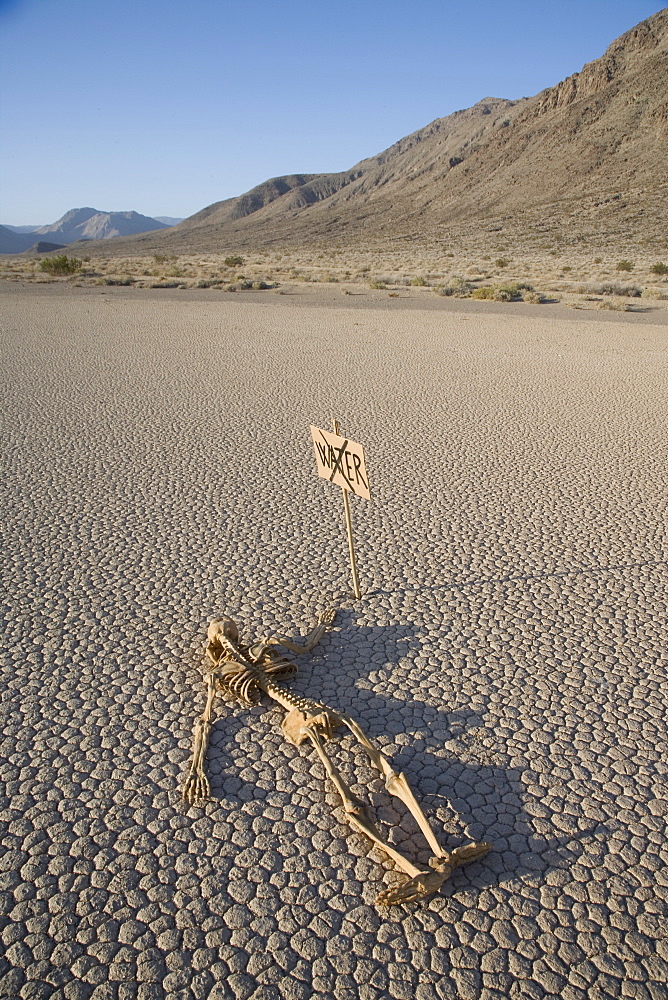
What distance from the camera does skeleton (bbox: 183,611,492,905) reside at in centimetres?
272

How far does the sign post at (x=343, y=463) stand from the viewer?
4613mm

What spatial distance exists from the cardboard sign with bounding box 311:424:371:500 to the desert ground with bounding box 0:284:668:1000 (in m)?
0.84

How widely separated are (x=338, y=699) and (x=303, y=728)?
55 centimetres

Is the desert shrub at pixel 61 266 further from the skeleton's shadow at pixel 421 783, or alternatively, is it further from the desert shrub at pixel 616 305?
the skeleton's shadow at pixel 421 783

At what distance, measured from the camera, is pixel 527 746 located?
142 inches

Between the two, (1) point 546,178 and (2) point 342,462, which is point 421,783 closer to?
(2) point 342,462

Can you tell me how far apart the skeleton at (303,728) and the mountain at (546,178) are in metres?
45.8

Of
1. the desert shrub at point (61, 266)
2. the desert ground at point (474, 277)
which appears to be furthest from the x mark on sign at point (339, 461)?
the desert shrub at point (61, 266)

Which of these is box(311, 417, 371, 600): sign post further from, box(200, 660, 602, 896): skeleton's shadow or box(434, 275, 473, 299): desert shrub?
box(434, 275, 473, 299): desert shrub

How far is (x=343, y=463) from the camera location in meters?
4.80

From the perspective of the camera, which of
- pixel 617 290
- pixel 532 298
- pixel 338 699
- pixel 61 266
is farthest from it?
pixel 61 266

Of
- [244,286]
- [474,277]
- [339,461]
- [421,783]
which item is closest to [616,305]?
[474,277]

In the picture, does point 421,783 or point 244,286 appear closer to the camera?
point 421,783

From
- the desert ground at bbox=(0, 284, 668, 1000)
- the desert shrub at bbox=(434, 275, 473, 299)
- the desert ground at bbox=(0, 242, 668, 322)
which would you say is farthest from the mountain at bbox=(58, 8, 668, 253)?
the desert ground at bbox=(0, 284, 668, 1000)
